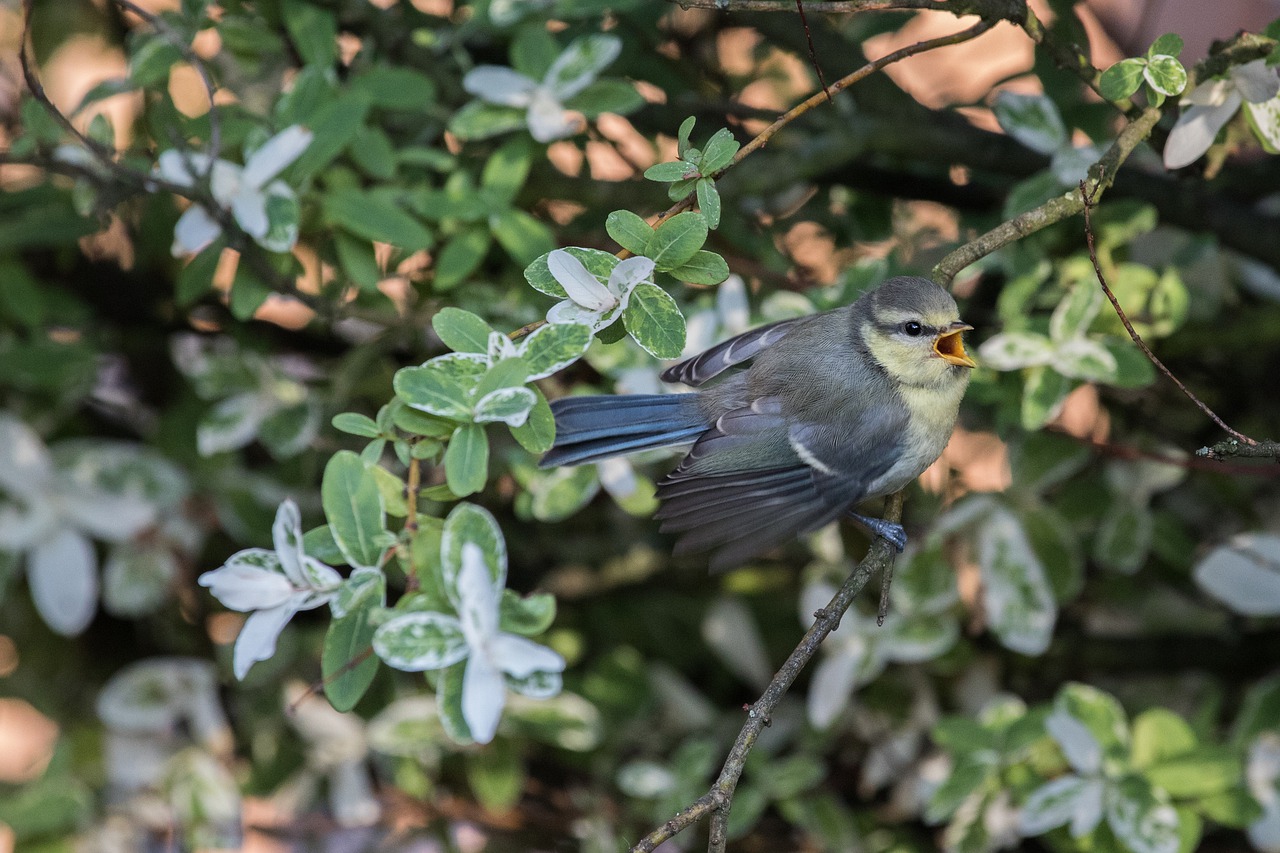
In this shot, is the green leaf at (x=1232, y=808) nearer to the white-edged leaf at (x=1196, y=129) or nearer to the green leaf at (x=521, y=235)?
the white-edged leaf at (x=1196, y=129)

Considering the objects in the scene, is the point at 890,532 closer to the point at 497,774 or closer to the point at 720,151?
the point at 720,151

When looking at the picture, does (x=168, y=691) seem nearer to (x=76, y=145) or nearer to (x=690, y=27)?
(x=76, y=145)

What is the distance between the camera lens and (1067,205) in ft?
4.58

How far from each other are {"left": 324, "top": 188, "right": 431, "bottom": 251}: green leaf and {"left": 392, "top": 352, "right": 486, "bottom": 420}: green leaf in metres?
0.50

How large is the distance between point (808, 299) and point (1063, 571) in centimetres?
62

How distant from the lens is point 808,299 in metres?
1.92

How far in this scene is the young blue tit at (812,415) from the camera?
1.64 metres

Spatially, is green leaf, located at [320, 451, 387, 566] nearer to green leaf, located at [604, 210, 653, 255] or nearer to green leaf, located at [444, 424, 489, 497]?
green leaf, located at [444, 424, 489, 497]

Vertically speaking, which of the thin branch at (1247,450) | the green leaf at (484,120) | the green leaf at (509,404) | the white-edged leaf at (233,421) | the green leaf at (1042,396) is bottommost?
the white-edged leaf at (233,421)

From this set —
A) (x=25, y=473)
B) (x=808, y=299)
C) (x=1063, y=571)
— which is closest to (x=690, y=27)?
(x=808, y=299)

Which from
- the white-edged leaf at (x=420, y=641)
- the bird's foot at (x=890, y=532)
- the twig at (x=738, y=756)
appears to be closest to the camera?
the twig at (x=738, y=756)

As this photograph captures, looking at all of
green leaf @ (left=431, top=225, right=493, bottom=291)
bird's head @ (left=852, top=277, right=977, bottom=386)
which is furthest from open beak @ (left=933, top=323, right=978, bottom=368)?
green leaf @ (left=431, top=225, right=493, bottom=291)

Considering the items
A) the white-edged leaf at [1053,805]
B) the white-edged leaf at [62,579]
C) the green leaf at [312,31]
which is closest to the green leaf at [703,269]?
the green leaf at [312,31]

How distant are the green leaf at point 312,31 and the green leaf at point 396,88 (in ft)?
0.23
